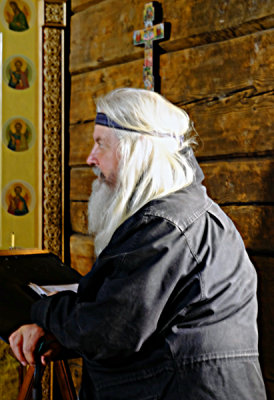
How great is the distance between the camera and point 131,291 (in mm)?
1668

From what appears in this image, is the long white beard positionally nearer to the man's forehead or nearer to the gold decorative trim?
the man's forehead

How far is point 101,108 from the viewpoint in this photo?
198cm

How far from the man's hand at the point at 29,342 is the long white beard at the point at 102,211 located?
0.36 m

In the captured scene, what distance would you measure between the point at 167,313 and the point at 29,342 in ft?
1.67

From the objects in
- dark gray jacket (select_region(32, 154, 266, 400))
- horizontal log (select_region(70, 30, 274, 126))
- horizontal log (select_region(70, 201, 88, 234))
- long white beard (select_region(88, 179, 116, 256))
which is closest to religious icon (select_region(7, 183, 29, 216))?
horizontal log (select_region(70, 201, 88, 234))

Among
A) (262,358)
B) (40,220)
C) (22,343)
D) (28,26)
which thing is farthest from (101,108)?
(28,26)

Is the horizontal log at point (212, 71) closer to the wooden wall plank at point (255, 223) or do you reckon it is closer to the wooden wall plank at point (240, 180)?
the wooden wall plank at point (240, 180)

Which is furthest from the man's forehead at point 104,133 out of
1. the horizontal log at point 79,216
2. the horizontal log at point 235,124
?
the horizontal log at point 79,216

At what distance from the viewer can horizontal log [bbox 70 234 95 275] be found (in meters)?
3.55

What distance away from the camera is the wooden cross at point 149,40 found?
300cm

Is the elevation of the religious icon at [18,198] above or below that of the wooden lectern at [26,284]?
above

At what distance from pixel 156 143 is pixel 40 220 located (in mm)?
2055

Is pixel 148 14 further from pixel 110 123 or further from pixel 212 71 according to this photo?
pixel 110 123

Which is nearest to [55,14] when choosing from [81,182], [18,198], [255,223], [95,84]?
[95,84]
